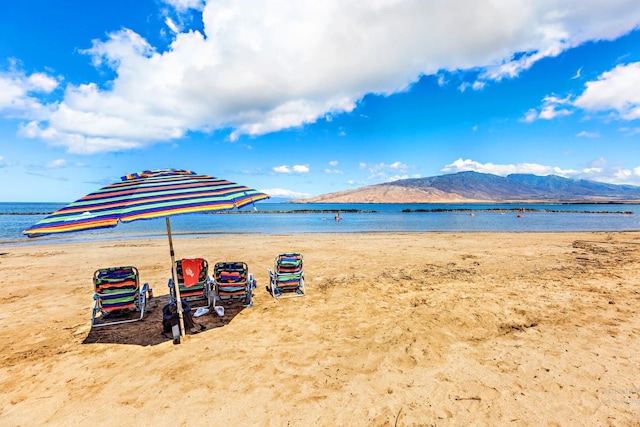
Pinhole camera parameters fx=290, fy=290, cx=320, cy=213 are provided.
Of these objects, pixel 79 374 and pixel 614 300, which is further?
pixel 614 300

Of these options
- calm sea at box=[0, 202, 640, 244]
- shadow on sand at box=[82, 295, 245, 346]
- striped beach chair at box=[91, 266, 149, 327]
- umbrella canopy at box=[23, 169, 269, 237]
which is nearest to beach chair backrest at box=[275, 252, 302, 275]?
shadow on sand at box=[82, 295, 245, 346]

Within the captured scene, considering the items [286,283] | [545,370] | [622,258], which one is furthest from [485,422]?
[622,258]

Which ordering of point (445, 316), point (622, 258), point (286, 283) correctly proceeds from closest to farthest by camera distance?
1. point (445, 316)
2. point (286, 283)
3. point (622, 258)

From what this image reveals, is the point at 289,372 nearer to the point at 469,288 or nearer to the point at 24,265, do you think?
the point at 469,288

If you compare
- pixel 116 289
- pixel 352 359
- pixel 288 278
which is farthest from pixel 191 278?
pixel 352 359

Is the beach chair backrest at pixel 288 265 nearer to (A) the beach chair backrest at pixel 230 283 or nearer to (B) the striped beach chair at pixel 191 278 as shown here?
(A) the beach chair backrest at pixel 230 283

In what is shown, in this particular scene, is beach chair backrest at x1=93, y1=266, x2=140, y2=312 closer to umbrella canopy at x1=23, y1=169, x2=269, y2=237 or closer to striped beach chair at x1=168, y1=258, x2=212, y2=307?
striped beach chair at x1=168, y1=258, x2=212, y2=307

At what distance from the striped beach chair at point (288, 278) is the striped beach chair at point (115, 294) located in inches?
131

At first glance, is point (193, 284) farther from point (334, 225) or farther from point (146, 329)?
point (334, 225)

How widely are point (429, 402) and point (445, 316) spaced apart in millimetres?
3026

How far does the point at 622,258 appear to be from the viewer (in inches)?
489

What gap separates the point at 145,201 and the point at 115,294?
3412mm

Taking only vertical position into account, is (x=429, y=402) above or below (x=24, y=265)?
below

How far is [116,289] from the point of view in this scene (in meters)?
6.66
